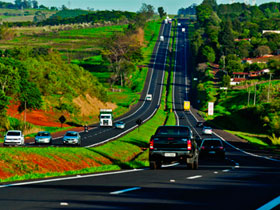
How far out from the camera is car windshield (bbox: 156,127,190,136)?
82.3ft

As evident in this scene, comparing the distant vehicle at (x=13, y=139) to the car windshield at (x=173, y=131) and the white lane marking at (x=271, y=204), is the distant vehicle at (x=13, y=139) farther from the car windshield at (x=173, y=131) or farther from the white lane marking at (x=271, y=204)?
the white lane marking at (x=271, y=204)

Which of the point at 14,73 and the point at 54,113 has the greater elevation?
the point at 14,73

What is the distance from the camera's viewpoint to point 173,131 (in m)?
25.2

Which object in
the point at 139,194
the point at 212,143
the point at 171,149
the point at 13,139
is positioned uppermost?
the point at 139,194

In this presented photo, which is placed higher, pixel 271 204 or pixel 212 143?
pixel 271 204

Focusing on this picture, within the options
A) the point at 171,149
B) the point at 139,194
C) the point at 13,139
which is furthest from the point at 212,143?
the point at 139,194

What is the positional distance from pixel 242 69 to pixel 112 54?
43.8 m

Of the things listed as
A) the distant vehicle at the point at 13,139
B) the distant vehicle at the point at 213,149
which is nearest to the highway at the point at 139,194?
the distant vehicle at the point at 213,149

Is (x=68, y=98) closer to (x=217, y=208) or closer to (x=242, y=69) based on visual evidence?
(x=242, y=69)

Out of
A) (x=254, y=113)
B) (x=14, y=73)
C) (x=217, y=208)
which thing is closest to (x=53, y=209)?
(x=217, y=208)

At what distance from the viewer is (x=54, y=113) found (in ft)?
344

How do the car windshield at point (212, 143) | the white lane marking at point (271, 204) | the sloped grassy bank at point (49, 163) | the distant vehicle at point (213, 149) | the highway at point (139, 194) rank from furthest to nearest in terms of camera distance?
the car windshield at point (212, 143), the distant vehicle at point (213, 149), the sloped grassy bank at point (49, 163), the white lane marking at point (271, 204), the highway at point (139, 194)

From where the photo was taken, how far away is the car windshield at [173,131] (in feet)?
82.3

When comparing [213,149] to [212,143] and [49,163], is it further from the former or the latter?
[49,163]
